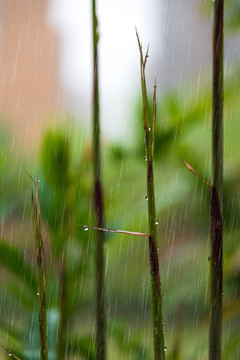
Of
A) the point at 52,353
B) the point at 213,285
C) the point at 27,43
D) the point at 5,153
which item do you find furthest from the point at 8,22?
the point at 213,285

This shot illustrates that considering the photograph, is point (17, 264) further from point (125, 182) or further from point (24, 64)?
point (24, 64)

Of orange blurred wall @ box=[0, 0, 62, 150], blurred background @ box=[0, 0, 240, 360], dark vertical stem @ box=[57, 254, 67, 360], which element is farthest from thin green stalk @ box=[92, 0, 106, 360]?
orange blurred wall @ box=[0, 0, 62, 150]

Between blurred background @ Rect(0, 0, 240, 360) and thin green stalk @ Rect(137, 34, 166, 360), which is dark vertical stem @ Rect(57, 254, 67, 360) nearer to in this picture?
blurred background @ Rect(0, 0, 240, 360)

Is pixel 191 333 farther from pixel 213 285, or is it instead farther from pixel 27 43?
pixel 27 43

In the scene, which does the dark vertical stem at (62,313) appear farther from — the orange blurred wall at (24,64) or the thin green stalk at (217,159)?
the orange blurred wall at (24,64)

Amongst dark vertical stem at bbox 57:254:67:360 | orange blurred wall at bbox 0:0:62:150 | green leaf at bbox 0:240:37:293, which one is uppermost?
orange blurred wall at bbox 0:0:62:150

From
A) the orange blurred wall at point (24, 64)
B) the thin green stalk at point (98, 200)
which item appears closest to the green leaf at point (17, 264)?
the thin green stalk at point (98, 200)

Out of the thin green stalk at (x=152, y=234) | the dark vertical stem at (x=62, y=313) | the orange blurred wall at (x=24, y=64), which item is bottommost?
the dark vertical stem at (x=62, y=313)

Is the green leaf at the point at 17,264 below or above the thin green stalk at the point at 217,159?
below

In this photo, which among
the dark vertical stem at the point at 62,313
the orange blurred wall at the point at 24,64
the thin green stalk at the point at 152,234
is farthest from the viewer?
the orange blurred wall at the point at 24,64
